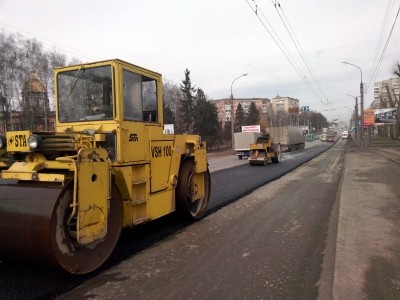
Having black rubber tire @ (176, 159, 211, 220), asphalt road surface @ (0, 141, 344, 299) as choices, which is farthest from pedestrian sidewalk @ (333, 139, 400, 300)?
black rubber tire @ (176, 159, 211, 220)

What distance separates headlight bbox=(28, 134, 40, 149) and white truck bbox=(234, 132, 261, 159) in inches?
1201

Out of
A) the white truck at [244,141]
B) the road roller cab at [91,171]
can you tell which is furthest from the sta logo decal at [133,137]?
the white truck at [244,141]

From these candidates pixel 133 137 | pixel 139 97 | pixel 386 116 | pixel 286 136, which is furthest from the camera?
pixel 386 116

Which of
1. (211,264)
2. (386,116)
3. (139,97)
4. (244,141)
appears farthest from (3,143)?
(386,116)

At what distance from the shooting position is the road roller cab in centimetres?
461

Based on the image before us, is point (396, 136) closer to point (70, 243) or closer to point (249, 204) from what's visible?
point (249, 204)

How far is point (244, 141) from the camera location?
1399 inches

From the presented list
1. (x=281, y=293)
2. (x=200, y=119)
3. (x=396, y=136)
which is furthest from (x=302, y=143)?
(x=281, y=293)

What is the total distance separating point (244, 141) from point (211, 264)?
30.4 meters

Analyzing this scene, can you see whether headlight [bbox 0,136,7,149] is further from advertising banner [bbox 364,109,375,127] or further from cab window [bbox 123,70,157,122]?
advertising banner [bbox 364,109,375,127]

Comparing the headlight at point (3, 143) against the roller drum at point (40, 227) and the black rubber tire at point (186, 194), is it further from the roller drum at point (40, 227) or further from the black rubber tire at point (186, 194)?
the black rubber tire at point (186, 194)

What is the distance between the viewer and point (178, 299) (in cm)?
430

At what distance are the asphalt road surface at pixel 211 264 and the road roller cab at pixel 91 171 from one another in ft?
1.04

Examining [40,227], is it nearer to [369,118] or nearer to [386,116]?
[369,118]
